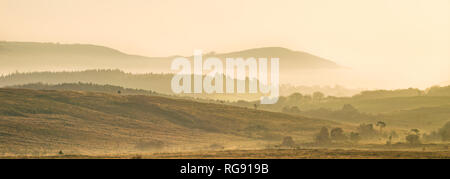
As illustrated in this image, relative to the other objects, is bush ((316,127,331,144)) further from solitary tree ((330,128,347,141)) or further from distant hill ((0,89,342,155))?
distant hill ((0,89,342,155))

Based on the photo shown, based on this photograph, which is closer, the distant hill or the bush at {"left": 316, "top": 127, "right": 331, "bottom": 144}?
the distant hill

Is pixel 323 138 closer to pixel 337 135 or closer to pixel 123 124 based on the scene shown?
pixel 337 135


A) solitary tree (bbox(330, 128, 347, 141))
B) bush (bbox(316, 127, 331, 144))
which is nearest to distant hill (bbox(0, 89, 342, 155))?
bush (bbox(316, 127, 331, 144))

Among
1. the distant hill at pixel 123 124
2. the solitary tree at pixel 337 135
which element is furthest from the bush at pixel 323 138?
the distant hill at pixel 123 124

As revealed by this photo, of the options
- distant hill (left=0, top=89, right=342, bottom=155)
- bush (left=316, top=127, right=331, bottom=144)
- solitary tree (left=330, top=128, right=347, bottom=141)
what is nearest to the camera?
distant hill (left=0, top=89, right=342, bottom=155)

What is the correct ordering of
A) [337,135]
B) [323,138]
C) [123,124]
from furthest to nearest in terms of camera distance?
[123,124]
[337,135]
[323,138]

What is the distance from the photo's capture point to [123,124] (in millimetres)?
127625

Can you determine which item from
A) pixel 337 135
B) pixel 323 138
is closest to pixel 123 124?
pixel 323 138

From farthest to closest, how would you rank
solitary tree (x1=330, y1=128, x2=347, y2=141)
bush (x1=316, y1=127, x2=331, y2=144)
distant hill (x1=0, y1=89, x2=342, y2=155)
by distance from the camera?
solitary tree (x1=330, y1=128, x2=347, y2=141)
bush (x1=316, y1=127, x2=331, y2=144)
distant hill (x1=0, y1=89, x2=342, y2=155)

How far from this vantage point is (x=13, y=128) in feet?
354

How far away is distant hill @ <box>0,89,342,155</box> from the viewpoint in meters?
103
